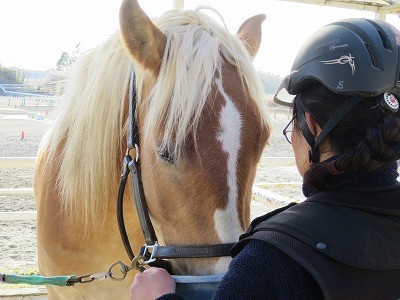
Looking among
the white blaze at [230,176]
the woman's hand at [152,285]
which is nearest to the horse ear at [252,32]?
the white blaze at [230,176]

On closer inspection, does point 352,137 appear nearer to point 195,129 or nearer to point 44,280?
point 195,129

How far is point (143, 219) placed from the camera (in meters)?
1.76

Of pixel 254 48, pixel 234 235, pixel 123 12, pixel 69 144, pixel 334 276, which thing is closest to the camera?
pixel 334 276

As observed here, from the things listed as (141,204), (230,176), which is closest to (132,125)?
(141,204)

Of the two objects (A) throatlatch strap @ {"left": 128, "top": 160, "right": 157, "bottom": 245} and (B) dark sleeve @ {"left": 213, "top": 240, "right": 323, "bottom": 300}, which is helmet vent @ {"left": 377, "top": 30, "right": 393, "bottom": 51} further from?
(A) throatlatch strap @ {"left": 128, "top": 160, "right": 157, "bottom": 245}

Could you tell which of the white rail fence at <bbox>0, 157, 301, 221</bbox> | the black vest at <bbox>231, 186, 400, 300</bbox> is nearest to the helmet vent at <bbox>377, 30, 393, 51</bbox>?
the black vest at <bbox>231, 186, 400, 300</bbox>

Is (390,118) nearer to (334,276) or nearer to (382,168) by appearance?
(382,168)

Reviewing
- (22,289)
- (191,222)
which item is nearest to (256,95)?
(191,222)

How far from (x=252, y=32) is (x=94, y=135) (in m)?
1.03

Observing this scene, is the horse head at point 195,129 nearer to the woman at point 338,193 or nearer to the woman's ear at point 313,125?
the woman at point 338,193

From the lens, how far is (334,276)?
0.92m

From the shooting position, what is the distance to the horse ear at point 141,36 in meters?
1.66

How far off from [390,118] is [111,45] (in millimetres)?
1558

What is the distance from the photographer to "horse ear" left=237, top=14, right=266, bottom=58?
230 cm
